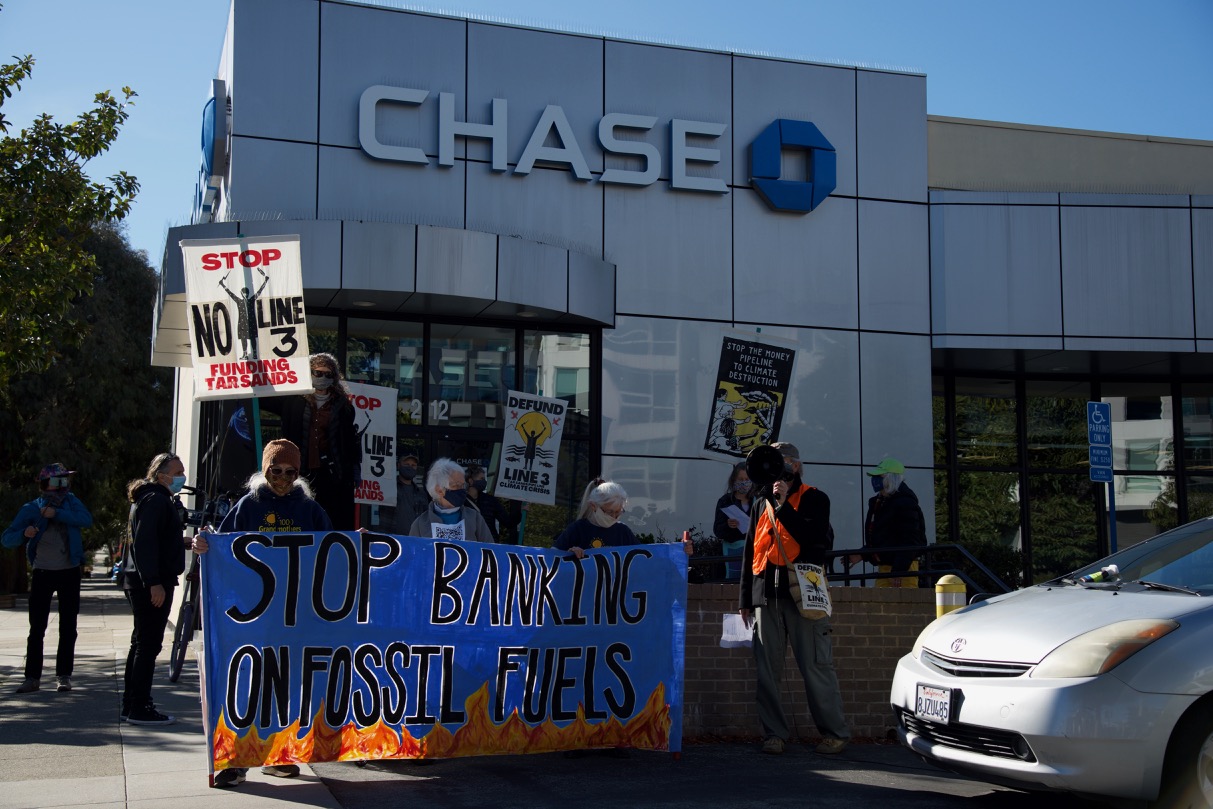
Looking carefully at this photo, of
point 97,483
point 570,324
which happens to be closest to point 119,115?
point 570,324

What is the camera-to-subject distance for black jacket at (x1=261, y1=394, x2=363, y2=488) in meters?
8.39

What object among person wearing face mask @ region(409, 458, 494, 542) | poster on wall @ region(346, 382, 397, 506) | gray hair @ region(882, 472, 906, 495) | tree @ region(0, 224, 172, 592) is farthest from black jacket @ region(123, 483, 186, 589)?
tree @ region(0, 224, 172, 592)

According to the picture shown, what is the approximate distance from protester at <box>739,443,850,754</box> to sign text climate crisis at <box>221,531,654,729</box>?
879mm

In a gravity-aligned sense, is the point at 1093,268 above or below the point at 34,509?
above

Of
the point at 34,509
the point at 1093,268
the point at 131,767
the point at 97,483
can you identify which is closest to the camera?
the point at 131,767

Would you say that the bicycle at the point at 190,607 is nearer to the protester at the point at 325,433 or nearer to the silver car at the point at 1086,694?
the protester at the point at 325,433

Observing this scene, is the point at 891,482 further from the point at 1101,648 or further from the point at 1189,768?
the point at 1189,768

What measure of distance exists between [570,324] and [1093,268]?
7229 mm

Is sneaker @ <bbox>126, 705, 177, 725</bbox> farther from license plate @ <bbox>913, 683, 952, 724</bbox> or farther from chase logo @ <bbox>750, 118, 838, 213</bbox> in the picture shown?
chase logo @ <bbox>750, 118, 838, 213</bbox>

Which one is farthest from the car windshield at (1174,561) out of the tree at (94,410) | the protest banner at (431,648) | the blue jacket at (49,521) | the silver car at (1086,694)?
the tree at (94,410)

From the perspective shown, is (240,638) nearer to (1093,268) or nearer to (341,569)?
(341,569)

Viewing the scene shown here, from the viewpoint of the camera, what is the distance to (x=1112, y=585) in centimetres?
638

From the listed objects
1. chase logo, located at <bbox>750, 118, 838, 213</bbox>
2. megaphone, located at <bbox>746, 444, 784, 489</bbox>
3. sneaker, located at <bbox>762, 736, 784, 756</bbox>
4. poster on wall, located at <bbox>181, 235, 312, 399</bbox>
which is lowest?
sneaker, located at <bbox>762, 736, 784, 756</bbox>

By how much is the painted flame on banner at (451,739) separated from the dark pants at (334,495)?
2.01 m
